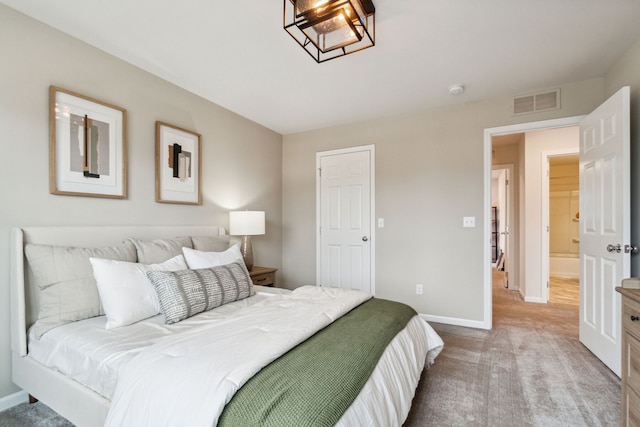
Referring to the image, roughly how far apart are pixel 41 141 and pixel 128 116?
2.05ft

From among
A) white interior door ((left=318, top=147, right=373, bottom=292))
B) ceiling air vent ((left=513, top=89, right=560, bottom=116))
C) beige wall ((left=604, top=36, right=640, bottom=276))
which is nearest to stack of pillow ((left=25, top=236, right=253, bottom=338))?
→ white interior door ((left=318, top=147, right=373, bottom=292))

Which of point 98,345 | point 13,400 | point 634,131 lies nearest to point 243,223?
point 98,345

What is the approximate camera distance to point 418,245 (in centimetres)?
349

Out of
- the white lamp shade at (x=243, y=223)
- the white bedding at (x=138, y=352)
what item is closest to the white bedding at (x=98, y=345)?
the white bedding at (x=138, y=352)

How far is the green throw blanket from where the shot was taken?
35.5 inches

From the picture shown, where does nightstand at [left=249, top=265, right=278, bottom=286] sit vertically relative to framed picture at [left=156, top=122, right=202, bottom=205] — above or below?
below

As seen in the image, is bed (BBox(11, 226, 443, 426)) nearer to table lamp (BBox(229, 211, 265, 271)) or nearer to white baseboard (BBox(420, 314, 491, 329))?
table lamp (BBox(229, 211, 265, 271))

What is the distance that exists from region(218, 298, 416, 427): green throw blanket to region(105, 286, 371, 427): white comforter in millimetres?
43

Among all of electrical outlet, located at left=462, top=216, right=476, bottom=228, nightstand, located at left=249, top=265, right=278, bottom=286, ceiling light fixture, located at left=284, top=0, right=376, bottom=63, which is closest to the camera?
ceiling light fixture, located at left=284, top=0, right=376, bottom=63

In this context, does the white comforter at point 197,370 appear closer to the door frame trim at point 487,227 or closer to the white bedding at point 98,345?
the white bedding at point 98,345

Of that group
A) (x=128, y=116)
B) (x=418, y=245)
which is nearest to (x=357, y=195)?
(x=418, y=245)

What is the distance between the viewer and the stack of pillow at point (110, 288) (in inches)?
65.4

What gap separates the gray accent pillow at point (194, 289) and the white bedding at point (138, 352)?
0.20 feet

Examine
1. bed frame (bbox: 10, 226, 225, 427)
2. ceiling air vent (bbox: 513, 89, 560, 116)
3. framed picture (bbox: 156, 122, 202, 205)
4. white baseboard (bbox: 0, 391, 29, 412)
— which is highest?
ceiling air vent (bbox: 513, 89, 560, 116)
